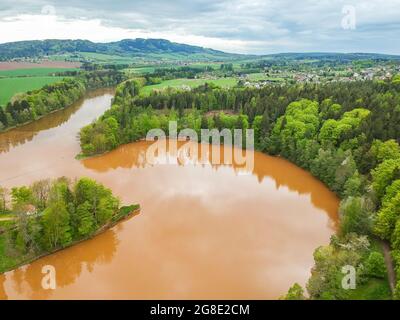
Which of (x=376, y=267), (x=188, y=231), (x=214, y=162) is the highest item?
(x=214, y=162)

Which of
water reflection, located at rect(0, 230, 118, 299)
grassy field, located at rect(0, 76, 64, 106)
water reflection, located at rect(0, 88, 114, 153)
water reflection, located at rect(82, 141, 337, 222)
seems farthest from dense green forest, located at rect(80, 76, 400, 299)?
grassy field, located at rect(0, 76, 64, 106)

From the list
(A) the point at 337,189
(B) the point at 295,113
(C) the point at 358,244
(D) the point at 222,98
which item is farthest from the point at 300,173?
(D) the point at 222,98

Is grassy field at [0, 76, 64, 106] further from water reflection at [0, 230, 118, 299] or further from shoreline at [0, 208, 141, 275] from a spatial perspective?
water reflection at [0, 230, 118, 299]

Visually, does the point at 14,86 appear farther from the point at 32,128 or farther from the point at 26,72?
the point at 32,128

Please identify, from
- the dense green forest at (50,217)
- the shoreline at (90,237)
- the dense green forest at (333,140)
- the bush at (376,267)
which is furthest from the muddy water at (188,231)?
the bush at (376,267)

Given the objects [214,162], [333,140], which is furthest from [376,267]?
[214,162]

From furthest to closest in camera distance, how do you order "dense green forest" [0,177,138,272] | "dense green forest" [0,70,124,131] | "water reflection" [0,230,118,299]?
"dense green forest" [0,70,124,131] < "dense green forest" [0,177,138,272] < "water reflection" [0,230,118,299]
